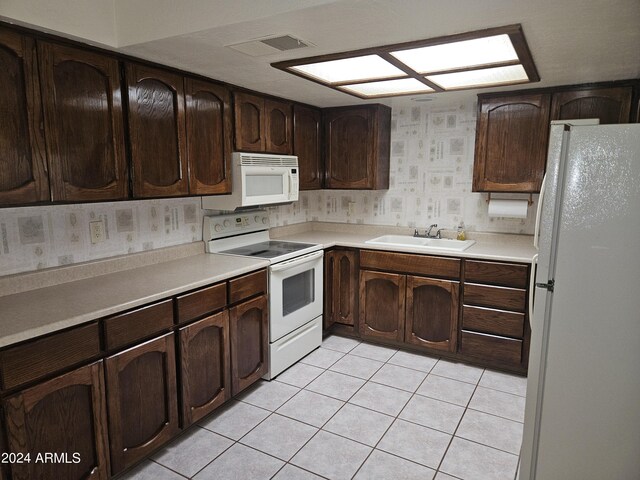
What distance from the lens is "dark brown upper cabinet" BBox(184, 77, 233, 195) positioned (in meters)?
2.51

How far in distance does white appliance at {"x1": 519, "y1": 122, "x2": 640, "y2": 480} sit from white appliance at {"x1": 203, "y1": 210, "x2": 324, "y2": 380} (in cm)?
163

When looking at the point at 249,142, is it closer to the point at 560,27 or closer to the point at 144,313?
the point at 144,313

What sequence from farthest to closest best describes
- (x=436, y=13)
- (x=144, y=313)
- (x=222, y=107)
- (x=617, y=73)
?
(x=222, y=107) → (x=617, y=73) → (x=144, y=313) → (x=436, y=13)

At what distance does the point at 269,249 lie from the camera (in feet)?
10.5

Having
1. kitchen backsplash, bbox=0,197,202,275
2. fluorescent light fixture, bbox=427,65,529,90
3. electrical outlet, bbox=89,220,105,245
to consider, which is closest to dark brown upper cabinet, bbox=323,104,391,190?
fluorescent light fixture, bbox=427,65,529,90

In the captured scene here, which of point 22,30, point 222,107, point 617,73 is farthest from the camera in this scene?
point 222,107

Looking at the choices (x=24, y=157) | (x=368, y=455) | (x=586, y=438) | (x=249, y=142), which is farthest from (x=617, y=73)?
(x=24, y=157)

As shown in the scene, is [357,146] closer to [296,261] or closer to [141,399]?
[296,261]

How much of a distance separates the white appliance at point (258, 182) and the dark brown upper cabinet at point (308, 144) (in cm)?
Answer: 23

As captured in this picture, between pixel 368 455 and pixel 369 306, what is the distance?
1448 millimetres

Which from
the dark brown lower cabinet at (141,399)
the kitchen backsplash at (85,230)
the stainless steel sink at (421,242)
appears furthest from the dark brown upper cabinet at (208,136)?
the stainless steel sink at (421,242)

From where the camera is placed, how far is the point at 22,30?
171 centimetres

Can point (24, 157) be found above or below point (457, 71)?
below

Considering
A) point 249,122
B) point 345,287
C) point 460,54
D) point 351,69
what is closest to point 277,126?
point 249,122
